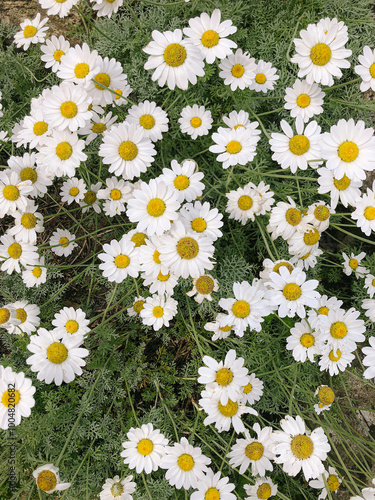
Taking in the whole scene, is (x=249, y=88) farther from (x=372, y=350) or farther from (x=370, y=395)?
(x=370, y=395)

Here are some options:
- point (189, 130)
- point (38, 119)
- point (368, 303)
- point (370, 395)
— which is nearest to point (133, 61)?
point (189, 130)

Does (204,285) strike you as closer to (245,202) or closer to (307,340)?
(245,202)

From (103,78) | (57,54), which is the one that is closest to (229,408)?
(103,78)

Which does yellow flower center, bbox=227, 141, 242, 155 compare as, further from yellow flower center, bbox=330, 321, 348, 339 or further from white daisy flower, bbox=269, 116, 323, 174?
yellow flower center, bbox=330, 321, 348, 339

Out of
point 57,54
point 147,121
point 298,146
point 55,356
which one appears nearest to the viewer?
point 55,356

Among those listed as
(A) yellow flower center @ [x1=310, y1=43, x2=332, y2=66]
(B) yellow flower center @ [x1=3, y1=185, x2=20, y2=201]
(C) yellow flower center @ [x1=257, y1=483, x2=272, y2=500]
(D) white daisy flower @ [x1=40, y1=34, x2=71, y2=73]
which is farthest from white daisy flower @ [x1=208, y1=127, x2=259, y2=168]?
(C) yellow flower center @ [x1=257, y1=483, x2=272, y2=500]

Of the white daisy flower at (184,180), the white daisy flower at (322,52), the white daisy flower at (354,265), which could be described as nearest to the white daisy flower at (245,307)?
the white daisy flower at (184,180)
